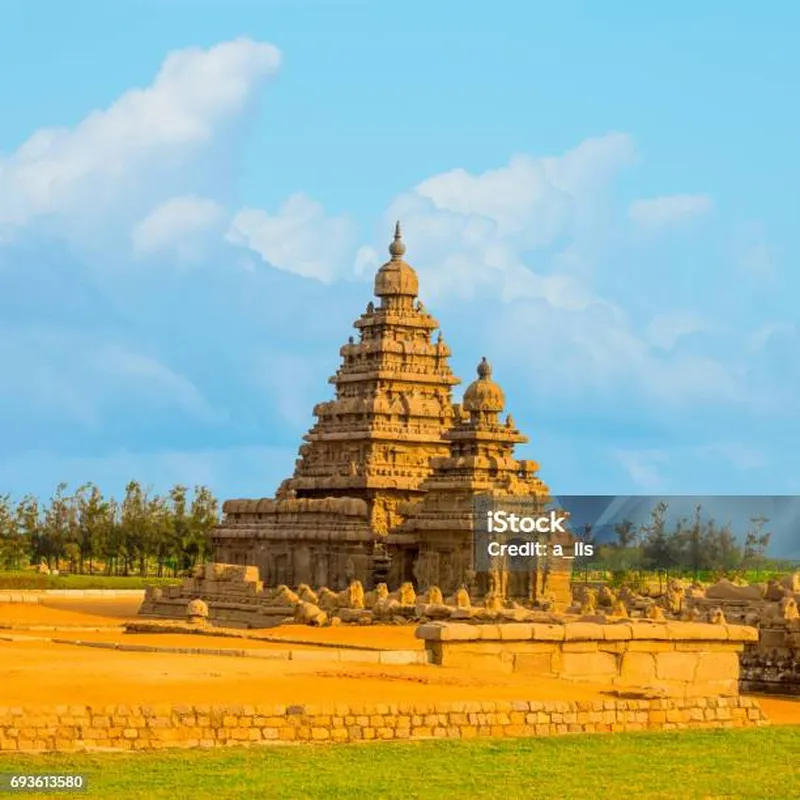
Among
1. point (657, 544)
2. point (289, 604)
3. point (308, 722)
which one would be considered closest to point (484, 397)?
point (289, 604)

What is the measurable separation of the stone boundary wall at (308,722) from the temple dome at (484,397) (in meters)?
38.6

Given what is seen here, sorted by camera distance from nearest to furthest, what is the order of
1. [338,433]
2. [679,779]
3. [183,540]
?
[679,779]
[338,433]
[183,540]

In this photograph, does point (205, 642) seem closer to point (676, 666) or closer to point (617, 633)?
point (617, 633)

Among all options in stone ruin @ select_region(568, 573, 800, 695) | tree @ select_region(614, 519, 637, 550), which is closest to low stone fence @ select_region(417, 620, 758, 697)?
stone ruin @ select_region(568, 573, 800, 695)

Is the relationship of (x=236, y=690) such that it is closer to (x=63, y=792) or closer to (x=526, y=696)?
(x=526, y=696)

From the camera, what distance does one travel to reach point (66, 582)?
7600 centimetres

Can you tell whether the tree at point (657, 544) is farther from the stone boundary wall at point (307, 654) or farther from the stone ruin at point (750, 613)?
the stone boundary wall at point (307, 654)

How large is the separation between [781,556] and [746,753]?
7363 centimetres

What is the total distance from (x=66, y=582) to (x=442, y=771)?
59510 millimetres

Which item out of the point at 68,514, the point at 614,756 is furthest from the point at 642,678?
the point at 68,514

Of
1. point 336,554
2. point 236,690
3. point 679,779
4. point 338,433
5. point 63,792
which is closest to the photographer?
point 63,792

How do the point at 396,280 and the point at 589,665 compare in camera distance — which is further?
the point at 396,280

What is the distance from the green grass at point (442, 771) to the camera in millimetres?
16984

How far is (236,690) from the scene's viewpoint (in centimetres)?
2117
